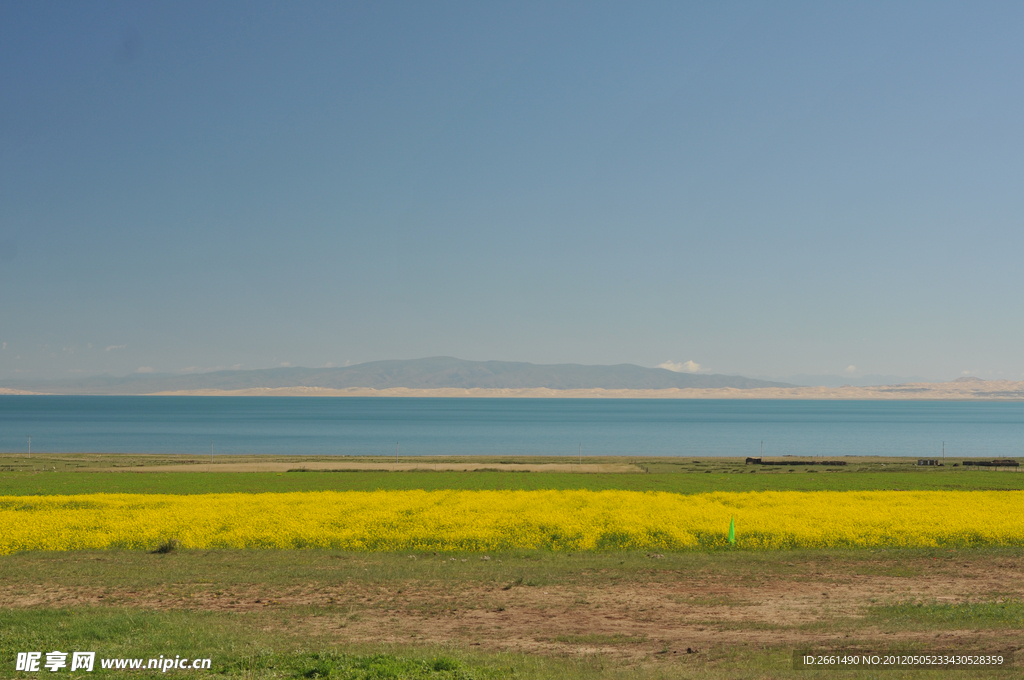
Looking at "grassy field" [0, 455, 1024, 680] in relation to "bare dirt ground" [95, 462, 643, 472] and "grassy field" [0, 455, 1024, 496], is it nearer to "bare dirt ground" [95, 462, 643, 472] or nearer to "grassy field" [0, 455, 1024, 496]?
"grassy field" [0, 455, 1024, 496]

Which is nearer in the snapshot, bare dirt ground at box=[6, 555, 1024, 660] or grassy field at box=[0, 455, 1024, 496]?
bare dirt ground at box=[6, 555, 1024, 660]

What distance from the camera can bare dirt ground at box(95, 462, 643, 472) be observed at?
67312 mm

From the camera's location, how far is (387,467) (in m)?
72.4

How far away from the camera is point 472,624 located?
15.1m

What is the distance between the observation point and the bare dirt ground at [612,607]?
45.3ft

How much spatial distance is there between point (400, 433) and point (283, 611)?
151731 millimetres

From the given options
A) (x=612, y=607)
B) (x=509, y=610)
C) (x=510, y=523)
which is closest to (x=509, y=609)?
(x=509, y=610)

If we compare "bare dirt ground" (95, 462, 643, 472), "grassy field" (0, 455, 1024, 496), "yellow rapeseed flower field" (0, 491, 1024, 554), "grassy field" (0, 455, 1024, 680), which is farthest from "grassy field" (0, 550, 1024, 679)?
"bare dirt ground" (95, 462, 643, 472)

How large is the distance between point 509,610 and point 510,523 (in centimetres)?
1089

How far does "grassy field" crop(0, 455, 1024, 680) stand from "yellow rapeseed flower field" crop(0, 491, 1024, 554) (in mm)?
1478

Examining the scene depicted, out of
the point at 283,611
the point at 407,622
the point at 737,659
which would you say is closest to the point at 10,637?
the point at 283,611

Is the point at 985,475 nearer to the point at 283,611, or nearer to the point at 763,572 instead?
the point at 763,572

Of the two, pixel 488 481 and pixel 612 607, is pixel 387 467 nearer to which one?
pixel 488 481

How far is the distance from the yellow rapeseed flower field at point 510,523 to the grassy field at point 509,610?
148cm
